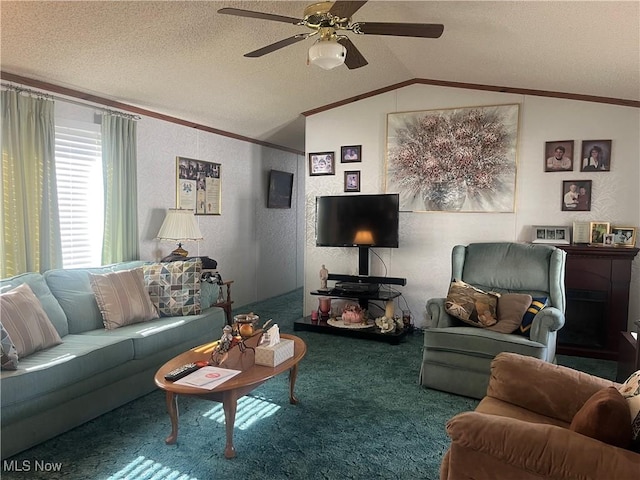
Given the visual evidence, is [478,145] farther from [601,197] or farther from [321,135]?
[321,135]

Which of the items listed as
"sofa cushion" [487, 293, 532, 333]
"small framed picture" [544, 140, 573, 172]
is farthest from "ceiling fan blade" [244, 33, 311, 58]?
"small framed picture" [544, 140, 573, 172]

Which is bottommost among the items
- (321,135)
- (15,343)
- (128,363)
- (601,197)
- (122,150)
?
(128,363)

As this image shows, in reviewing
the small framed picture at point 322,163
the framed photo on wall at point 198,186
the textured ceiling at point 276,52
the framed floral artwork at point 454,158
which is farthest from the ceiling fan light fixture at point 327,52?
the framed photo on wall at point 198,186

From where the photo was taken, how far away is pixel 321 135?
16.8ft

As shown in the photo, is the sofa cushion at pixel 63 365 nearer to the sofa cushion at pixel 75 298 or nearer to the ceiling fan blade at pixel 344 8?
the sofa cushion at pixel 75 298

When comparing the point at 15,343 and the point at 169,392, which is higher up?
the point at 15,343

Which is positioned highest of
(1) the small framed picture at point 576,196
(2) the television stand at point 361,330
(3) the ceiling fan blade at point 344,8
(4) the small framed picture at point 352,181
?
(3) the ceiling fan blade at point 344,8

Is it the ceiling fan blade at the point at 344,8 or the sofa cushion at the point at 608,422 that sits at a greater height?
the ceiling fan blade at the point at 344,8

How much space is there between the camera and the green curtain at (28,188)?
306 centimetres

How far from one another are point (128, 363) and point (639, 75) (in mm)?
4247

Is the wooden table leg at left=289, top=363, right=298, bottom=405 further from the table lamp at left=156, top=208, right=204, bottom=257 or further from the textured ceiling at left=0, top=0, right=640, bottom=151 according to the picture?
the textured ceiling at left=0, top=0, right=640, bottom=151

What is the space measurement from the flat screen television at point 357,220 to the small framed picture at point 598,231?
1.81m

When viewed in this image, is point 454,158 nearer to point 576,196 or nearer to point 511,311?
point 576,196

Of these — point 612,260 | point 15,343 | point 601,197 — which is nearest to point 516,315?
point 612,260
